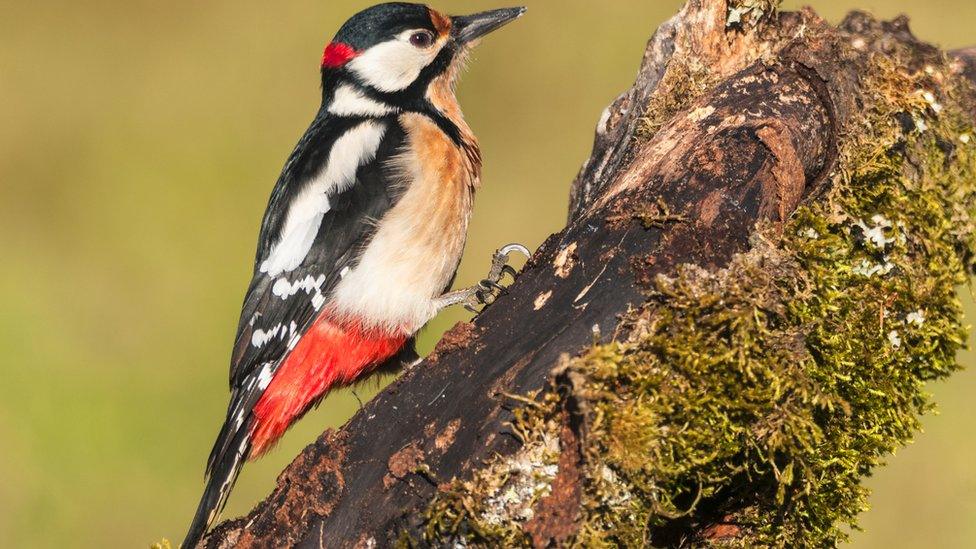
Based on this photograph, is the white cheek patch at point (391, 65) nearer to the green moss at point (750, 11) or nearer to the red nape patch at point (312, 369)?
the red nape patch at point (312, 369)

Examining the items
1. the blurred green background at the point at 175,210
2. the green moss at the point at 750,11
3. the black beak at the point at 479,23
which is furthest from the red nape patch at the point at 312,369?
the blurred green background at the point at 175,210

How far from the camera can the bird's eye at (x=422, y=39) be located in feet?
13.3

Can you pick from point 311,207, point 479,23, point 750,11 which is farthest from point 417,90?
point 750,11

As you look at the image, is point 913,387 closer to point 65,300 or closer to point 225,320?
point 225,320

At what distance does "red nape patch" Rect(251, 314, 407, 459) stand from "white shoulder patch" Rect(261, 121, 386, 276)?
0.24 metres

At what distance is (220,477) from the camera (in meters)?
3.25

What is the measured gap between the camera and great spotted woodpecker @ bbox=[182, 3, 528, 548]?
3.52 metres

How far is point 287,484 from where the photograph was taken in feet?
8.51

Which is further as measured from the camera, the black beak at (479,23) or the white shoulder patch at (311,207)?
the black beak at (479,23)

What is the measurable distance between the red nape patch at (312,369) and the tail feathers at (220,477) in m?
0.09

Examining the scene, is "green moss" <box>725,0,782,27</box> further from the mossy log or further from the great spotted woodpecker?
the great spotted woodpecker

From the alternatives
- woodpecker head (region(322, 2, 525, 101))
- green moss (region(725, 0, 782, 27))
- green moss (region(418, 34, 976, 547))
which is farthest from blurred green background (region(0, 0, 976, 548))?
green moss (region(725, 0, 782, 27))

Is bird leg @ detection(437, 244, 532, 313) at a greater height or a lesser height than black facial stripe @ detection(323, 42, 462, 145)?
lesser

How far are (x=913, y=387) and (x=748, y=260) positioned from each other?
614mm
